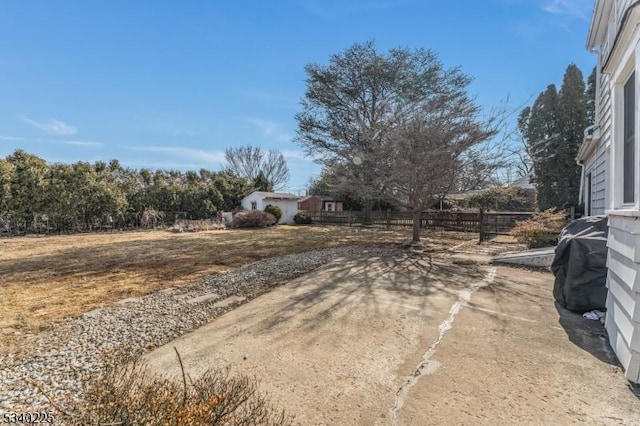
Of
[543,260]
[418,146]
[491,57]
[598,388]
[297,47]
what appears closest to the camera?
[598,388]

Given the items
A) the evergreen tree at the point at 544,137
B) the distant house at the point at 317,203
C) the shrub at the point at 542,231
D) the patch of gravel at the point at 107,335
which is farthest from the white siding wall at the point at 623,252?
the distant house at the point at 317,203

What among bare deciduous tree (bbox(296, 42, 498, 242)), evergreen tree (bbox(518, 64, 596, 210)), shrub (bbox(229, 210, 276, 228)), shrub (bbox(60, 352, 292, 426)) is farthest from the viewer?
shrub (bbox(229, 210, 276, 228))

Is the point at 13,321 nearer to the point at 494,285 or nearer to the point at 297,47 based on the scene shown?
the point at 494,285

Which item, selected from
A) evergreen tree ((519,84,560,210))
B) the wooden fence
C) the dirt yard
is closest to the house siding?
the dirt yard

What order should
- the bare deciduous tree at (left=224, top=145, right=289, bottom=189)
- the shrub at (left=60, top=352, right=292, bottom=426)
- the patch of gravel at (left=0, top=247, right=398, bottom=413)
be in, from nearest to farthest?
the shrub at (left=60, top=352, right=292, bottom=426)
the patch of gravel at (left=0, top=247, right=398, bottom=413)
the bare deciduous tree at (left=224, top=145, right=289, bottom=189)

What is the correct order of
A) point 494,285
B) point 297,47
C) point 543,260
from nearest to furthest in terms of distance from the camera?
point 494,285 < point 543,260 < point 297,47

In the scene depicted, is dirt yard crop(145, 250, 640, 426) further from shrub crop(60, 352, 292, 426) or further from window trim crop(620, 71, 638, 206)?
window trim crop(620, 71, 638, 206)

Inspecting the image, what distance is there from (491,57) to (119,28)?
36.1ft

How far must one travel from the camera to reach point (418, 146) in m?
9.35

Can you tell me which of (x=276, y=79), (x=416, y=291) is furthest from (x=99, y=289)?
(x=276, y=79)

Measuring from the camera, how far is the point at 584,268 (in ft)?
13.4

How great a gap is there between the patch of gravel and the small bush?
1671 centimetres

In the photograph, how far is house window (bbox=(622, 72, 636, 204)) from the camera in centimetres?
292

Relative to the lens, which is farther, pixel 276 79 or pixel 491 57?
pixel 276 79
